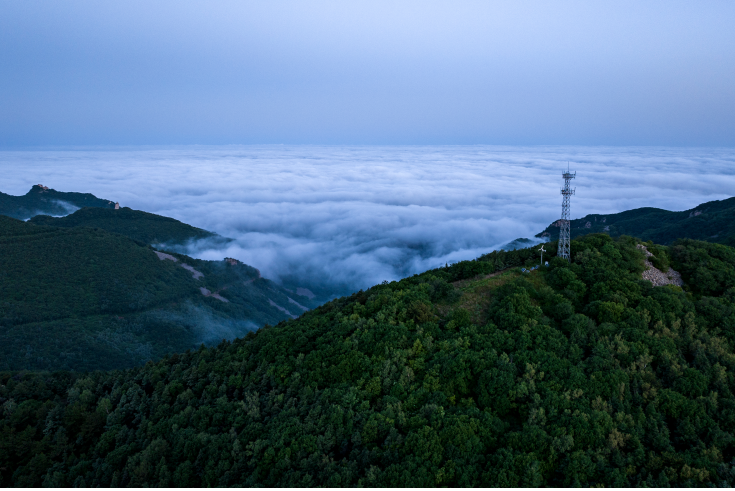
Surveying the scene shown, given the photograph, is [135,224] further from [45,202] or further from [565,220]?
[565,220]

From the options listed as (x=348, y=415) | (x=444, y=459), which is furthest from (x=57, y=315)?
(x=444, y=459)

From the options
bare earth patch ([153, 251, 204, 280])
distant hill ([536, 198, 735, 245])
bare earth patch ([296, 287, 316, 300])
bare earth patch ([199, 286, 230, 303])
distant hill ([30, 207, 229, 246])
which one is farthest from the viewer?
distant hill ([30, 207, 229, 246])

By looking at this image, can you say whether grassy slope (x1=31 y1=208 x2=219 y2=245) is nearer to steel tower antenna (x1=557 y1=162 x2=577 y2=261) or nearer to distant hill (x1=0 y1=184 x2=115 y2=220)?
distant hill (x1=0 y1=184 x2=115 y2=220)

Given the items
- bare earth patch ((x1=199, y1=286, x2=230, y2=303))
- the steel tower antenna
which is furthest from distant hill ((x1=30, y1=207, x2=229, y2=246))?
the steel tower antenna

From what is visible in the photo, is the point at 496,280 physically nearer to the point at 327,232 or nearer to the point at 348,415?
the point at 348,415

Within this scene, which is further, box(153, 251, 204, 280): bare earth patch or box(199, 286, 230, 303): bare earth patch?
box(153, 251, 204, 280): bare earth patch

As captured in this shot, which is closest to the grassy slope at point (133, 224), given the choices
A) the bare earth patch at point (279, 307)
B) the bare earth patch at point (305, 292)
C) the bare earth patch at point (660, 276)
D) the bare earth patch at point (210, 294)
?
the bare earth patch at point (305, 292)

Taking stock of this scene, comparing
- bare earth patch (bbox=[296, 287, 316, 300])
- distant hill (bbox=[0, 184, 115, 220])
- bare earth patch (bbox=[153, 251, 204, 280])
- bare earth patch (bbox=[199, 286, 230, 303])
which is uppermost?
distant hill (bbox=[0, 184, 115, 220])
